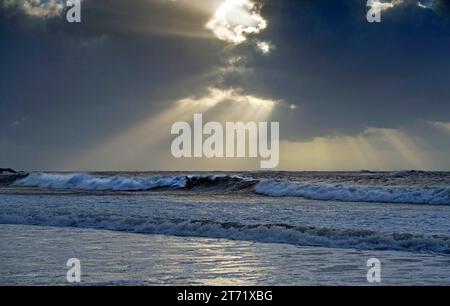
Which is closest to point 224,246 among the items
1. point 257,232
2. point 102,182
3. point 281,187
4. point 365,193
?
point 257,232

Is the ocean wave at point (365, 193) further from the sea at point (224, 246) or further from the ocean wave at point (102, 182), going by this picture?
the ocean wave at point (102, 182)

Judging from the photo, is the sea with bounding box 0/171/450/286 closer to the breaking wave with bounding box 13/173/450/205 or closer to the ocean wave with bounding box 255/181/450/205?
the ocean wave with bounding box 255/181/450/205

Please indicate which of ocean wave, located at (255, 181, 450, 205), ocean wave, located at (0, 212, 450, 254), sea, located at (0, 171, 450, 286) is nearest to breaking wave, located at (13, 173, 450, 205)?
ocean wave, located at (255, 181, 450, 205)

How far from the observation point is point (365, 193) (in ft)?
100

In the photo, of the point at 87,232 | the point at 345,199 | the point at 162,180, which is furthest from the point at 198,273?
the point at 162,180

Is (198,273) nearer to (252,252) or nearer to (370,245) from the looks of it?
(252,252)

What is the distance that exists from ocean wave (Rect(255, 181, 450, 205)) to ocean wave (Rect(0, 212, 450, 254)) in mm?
14235

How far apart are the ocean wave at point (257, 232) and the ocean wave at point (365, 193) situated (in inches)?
560

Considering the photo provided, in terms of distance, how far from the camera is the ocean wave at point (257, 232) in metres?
12.7

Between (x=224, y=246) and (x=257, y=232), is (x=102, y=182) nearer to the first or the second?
(x=257, y=232)

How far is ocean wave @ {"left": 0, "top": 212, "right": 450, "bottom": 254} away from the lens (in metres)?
12.7

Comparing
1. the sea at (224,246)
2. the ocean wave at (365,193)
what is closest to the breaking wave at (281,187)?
the ocean wave at (365,193)

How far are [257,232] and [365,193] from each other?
56.2 ft
